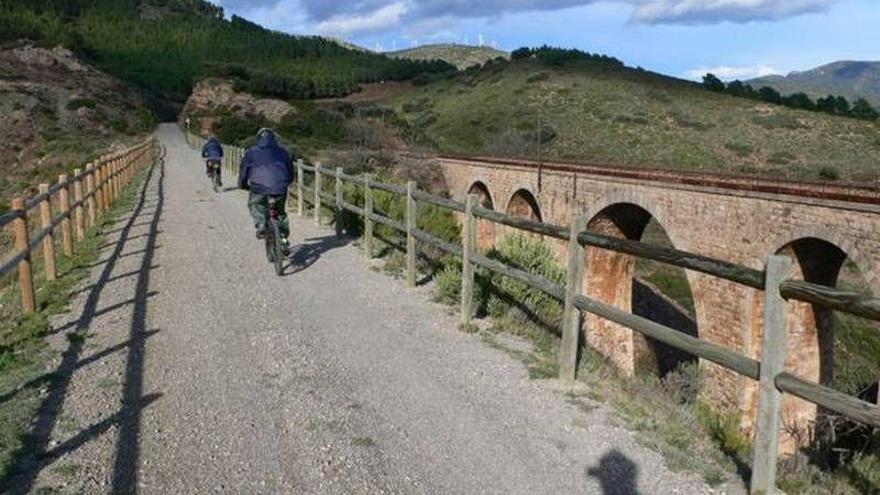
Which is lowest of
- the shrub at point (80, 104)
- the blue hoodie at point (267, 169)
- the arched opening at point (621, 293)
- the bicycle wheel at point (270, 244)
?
the arched opening at point (621, 293)

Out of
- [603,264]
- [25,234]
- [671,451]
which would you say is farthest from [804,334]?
[25,234]

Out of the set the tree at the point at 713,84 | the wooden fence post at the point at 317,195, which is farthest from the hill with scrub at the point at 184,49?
the wooden fence post at the point at 317,195

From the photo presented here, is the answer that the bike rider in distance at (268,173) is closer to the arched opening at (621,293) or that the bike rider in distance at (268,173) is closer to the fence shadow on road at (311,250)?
the fence shadow on road at (311,250)

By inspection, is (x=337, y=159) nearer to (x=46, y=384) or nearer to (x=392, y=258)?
(x=392, y=258)

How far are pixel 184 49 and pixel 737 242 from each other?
390 ft

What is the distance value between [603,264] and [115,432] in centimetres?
1748

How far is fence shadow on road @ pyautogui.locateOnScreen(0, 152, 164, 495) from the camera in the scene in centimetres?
428

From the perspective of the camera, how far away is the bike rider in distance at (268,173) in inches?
393

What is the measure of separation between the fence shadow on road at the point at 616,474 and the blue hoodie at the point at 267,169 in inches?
256

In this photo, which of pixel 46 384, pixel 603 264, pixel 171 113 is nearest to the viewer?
pixel 46 384

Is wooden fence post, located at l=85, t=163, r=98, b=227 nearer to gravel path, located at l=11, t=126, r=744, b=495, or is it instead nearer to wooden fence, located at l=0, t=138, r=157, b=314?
wooden fence, located at l=0, t=138, r=157, b=314

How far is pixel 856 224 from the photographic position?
41.4 ft

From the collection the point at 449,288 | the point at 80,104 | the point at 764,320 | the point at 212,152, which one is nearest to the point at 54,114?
the point at 80,104

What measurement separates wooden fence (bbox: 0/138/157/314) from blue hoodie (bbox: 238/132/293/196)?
254cm
